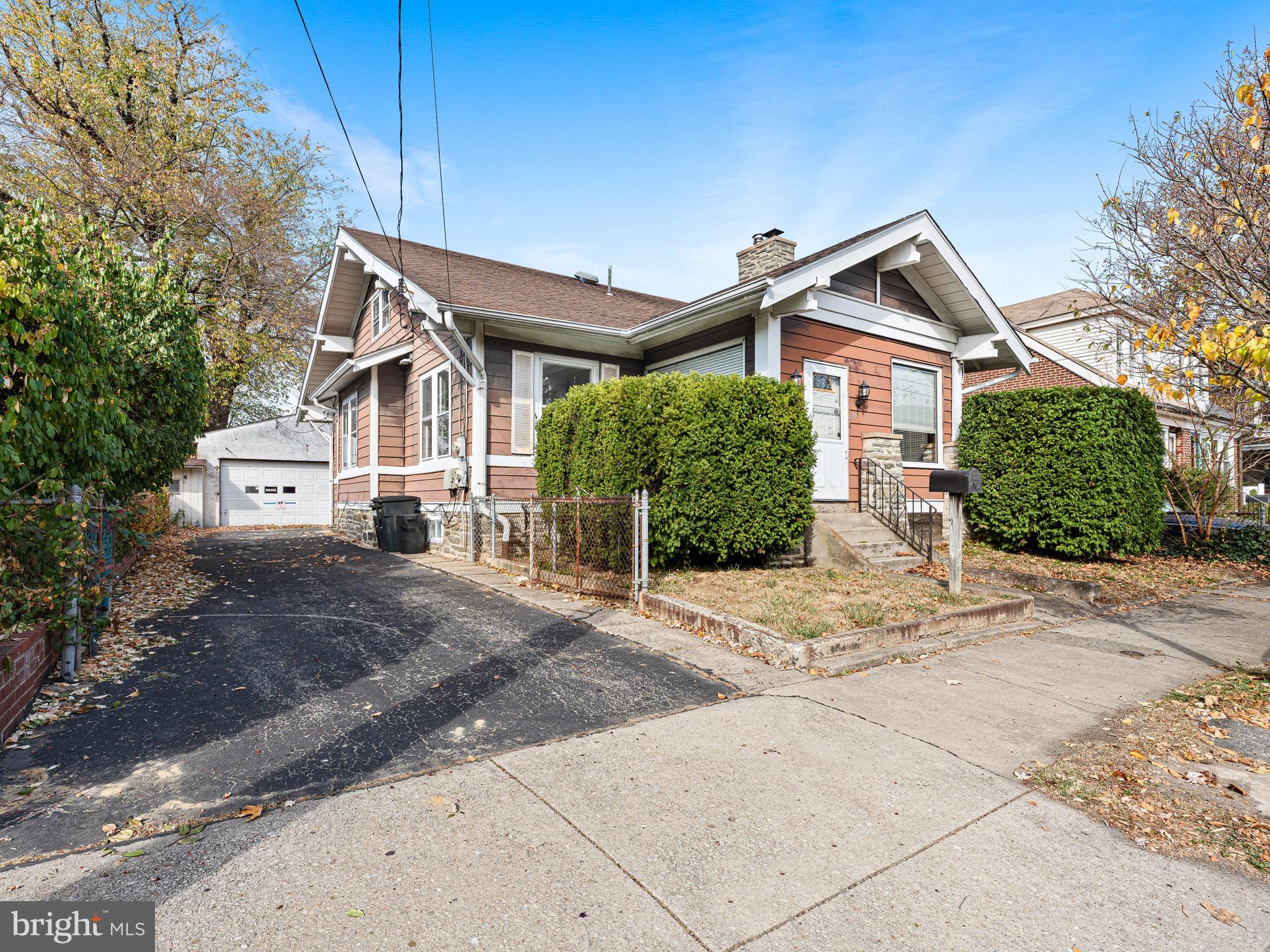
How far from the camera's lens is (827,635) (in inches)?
207

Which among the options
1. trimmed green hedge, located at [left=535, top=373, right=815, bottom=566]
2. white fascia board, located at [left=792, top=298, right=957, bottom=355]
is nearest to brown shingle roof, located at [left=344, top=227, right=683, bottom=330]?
trimmed green hedge, located at [left=535, top=373, right=815, bottom=566]

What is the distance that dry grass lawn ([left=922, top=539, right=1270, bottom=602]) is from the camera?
8.62 m

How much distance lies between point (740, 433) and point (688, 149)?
4.86m

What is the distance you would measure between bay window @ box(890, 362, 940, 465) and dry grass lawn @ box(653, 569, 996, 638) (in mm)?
3989

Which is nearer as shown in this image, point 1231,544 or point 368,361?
point 1231,544

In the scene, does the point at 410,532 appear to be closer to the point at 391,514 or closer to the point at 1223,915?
the point at 391,514

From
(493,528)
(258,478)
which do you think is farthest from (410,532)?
(258,478)

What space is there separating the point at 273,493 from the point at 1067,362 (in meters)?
27.4

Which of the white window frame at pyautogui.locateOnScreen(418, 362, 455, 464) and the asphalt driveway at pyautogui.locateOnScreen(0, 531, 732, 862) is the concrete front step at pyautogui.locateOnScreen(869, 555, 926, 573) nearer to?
the asphalt driveway at pyautogui.locateOnScreen(0, 531, 732, 862)

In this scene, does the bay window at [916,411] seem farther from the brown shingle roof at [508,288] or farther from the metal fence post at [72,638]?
the metal fence post at [72,638]

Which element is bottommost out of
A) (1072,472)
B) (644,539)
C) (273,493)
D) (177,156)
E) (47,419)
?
(644,539)

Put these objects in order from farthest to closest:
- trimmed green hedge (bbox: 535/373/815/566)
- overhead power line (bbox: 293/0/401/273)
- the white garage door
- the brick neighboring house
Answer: the white garage door → the brick neighboring house → trimmed green hedge (bbox: 535/373/815/566) → overhead power line (bbox: 293/0/401/273)

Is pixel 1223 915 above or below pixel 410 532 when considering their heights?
below

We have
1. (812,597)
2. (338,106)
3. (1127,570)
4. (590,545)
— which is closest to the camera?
(812,597)
